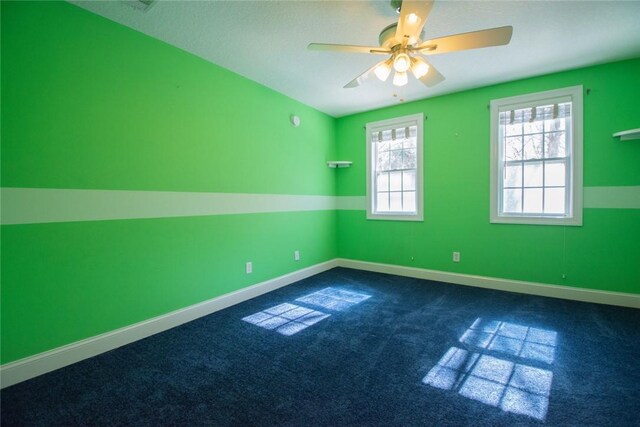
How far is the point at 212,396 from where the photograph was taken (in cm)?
171

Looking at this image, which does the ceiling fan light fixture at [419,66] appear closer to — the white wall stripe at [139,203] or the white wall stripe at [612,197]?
the white wall stripe at [139,203]

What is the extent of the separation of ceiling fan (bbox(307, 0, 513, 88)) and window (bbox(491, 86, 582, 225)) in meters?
1.97

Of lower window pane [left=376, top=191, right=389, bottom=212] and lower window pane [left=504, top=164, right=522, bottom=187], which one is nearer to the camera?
lower window pane [left=504, top=164, right=522, bottom=187]

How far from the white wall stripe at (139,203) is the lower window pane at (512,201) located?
2.02 ft

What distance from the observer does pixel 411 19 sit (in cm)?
170

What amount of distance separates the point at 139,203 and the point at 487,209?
158 inches

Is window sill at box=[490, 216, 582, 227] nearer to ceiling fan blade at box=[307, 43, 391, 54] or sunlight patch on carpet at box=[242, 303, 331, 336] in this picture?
sunlight patch on carpet at box=[242, 303, 331, 336]

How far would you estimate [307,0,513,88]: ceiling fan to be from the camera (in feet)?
5.54

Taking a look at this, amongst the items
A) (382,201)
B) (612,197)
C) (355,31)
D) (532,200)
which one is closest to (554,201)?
(532,200)

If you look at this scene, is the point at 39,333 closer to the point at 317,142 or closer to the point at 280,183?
the point at 280,183

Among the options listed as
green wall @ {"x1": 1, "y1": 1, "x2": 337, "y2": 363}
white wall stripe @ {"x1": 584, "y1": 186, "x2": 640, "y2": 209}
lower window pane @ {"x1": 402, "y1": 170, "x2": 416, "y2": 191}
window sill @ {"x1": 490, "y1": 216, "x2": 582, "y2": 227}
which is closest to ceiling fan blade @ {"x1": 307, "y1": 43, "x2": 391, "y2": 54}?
green wall @ {"x1": 1, "y1": 1, "x2": 337, "y2": 363}

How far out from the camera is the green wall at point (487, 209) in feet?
9.88

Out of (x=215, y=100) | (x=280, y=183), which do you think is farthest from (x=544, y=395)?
(x=215, y=100)

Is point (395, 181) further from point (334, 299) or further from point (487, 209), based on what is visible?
point (334, 299)
